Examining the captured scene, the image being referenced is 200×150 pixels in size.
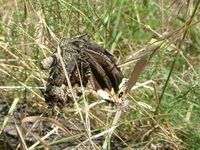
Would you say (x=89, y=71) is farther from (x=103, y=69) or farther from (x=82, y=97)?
(x=82, y=97)

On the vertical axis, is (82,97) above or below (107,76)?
below

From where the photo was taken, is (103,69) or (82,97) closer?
(103,69)

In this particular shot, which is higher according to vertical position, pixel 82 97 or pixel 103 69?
pixel 103 69

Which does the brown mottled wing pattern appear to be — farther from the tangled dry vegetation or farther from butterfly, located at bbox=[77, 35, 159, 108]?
the tangled dry vegetation

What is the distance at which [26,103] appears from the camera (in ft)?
6.66

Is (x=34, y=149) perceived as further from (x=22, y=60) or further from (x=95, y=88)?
(x=22, y=60)

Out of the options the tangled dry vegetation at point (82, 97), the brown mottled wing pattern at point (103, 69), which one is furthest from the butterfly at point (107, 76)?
the tangled dry vegetation at point (82, 97)

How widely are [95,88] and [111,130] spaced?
0.15 m

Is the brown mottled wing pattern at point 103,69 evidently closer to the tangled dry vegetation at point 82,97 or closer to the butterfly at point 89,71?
the butterfly at point 89,71

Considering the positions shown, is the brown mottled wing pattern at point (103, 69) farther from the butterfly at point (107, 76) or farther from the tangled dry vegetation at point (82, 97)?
the tangled dry vegetation at point (82, 97)

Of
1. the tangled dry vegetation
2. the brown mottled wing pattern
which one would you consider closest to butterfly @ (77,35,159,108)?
the brown mottled wing pattern

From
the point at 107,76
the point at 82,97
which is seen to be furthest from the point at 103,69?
the point at 82,97

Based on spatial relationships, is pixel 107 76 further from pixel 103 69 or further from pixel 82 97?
pixel 82 97

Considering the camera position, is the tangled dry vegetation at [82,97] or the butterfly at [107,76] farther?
the tangled dry vegetation at [82,97]
